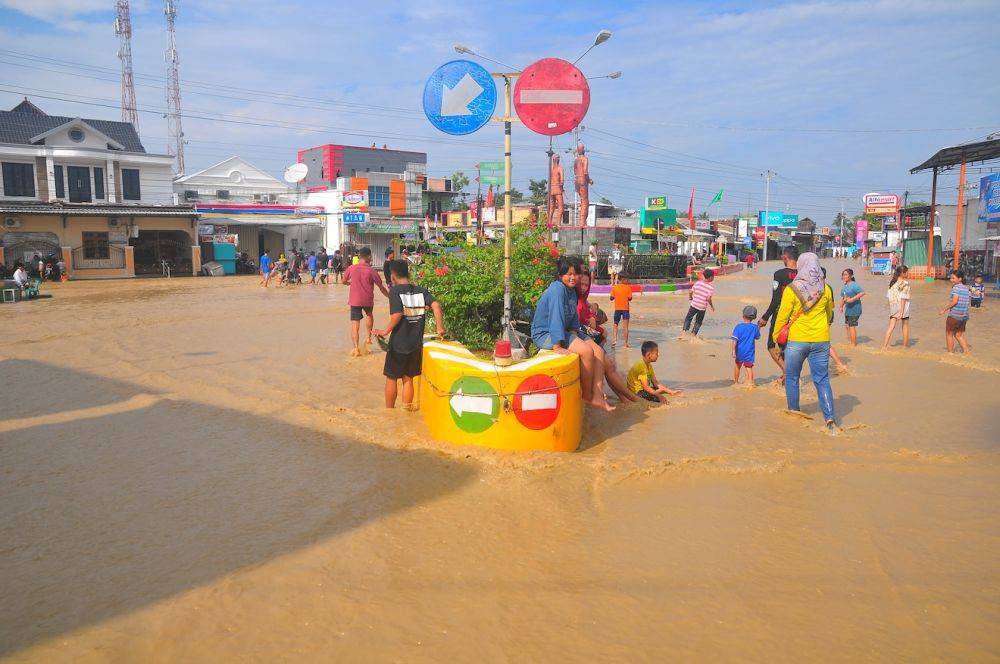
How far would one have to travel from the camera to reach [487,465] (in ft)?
19.1

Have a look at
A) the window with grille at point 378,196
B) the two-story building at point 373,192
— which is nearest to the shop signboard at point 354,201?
the two-story building at point 373,192

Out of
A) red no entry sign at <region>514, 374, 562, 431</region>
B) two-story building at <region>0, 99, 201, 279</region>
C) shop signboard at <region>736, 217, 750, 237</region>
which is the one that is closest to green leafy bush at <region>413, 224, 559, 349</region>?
red no entry sign at <region>514, 374, 562, 431</region>

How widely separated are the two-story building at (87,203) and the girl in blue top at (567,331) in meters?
31.6

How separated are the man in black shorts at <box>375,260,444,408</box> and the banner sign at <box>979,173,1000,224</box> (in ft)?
98.2

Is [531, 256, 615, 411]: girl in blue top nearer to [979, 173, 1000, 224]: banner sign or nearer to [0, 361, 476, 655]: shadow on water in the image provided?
[0, 361, 476, 655]: shadow on water

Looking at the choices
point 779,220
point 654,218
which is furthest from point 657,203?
point 779,220

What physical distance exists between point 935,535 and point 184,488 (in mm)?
5443

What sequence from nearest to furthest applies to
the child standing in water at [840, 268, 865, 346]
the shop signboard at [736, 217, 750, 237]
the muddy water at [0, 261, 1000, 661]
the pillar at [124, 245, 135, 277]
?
the muddy water at [0, 261, 1000, 661], the child standing in water at [840, 268, 865, 346], the pillar at [124, 245, 135, 277], the shop signboard at [736, 217, 750, 237]

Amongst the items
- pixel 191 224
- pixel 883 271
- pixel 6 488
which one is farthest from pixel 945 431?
pixel 883 271

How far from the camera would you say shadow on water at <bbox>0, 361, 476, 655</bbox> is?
12.9 ft

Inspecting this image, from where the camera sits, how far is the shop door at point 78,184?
1401 inches

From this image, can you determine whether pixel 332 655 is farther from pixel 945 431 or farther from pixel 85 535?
pixel 945 431

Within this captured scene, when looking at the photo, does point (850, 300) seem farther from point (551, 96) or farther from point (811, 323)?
point (551, 96)

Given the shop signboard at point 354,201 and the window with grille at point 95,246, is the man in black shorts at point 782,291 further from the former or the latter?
the shop signboard at point 354,201
